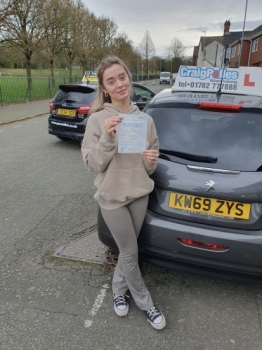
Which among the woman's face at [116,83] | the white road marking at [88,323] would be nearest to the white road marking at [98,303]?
the white road marking at [88,323]

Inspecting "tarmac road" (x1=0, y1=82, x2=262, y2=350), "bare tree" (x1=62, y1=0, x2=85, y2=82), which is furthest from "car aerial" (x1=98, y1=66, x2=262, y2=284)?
"bare tree" (x1=62, y1=0, x2=85, y2=82)

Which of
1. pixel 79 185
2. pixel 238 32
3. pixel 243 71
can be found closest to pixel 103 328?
pixel 243 71

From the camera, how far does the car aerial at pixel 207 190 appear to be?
2152 mm

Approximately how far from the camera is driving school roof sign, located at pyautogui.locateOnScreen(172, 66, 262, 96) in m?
2.99

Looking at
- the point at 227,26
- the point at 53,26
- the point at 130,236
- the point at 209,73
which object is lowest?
the point at 130,236

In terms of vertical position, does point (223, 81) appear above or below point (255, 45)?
below

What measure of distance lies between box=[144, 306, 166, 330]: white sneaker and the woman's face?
5.20 feet

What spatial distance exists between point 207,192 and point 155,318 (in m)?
1.02

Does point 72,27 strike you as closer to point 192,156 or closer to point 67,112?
point 67,112

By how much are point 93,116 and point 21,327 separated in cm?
165

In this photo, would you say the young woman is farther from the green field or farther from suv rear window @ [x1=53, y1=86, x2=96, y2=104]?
the green field

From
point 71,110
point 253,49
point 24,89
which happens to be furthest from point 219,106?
point 253,49

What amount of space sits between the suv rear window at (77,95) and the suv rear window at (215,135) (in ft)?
18.4

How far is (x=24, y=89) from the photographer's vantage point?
21.0m
